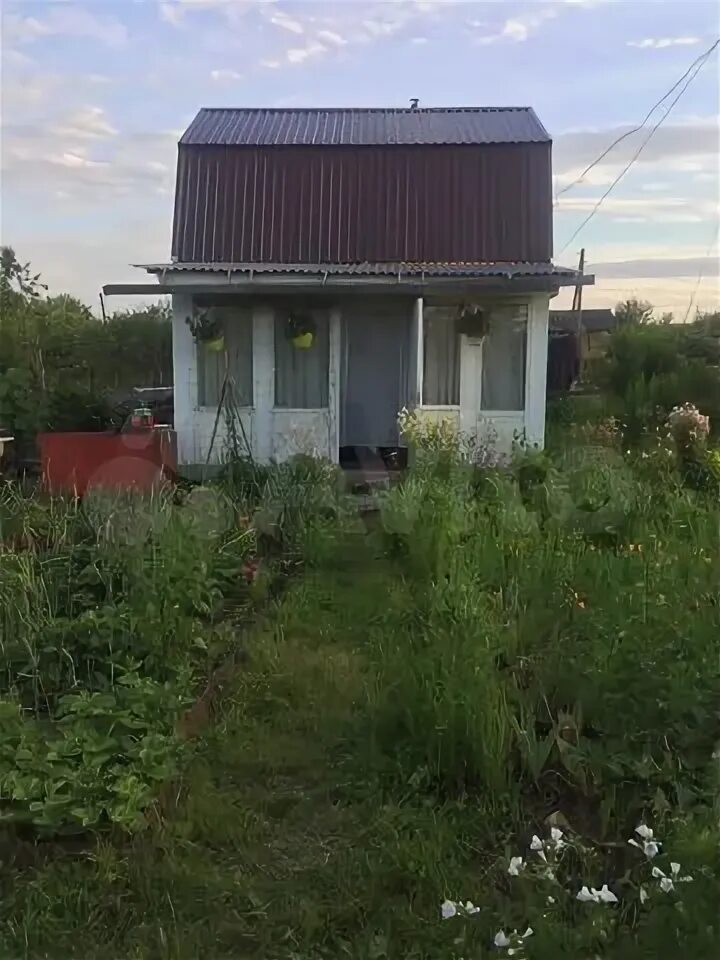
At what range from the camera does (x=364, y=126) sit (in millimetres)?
12164

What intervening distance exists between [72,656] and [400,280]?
6364mm

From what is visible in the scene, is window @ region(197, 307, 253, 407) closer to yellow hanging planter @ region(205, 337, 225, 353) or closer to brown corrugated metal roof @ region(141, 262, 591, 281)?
yellow hanging planter @ region(205, 337, 225, 353)

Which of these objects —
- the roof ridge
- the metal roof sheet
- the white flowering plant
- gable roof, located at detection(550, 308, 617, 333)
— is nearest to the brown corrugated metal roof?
the metal roof sheet

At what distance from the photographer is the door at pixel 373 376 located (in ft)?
36.2

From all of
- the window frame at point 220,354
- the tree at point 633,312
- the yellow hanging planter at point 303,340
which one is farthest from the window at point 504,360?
the tree at point 633,312

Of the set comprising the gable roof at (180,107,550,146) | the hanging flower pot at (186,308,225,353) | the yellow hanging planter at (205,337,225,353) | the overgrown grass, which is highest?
the gable roof at (180,107,550,146)

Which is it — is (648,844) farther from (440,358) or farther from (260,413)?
(440,358)

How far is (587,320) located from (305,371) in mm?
7243

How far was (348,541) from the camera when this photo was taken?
6.13 m

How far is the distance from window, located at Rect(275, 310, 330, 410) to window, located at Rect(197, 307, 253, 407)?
1.16ft

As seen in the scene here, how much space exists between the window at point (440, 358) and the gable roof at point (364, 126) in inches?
103

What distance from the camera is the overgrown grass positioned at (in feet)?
8.14

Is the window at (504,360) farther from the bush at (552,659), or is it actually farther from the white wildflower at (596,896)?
the white wildflower at (596,896)

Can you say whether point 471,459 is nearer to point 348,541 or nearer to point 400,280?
point 400,280
